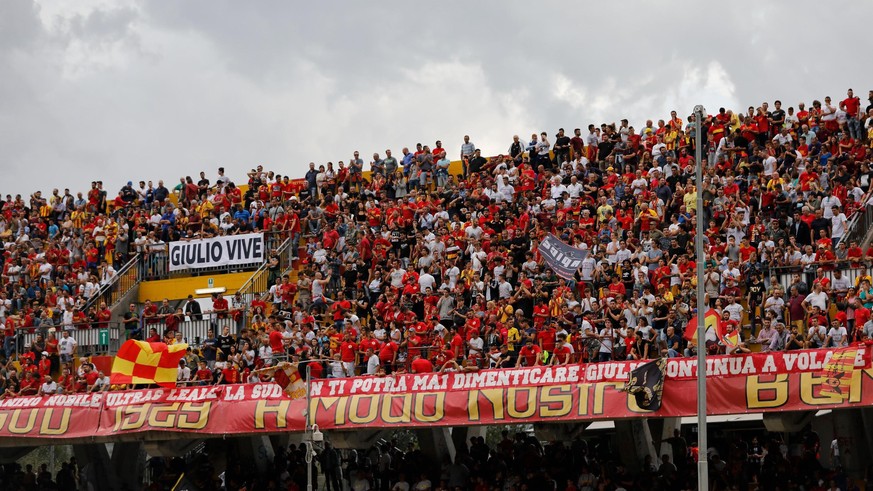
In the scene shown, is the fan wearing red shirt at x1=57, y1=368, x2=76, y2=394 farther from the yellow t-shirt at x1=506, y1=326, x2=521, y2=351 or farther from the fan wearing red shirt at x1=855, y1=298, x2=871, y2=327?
the fan wearing red shirt at x1=855, y1=298, x2=871, y2=327

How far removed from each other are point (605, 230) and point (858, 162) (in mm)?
5806

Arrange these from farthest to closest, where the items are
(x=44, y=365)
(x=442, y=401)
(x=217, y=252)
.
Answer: (x=217, y=252) < (x=44, y=365) < (x=442, y=401)

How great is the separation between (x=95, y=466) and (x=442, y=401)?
39.9ft

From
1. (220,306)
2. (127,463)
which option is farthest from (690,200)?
(127,463)

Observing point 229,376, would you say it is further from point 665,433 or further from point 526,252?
point 665,433

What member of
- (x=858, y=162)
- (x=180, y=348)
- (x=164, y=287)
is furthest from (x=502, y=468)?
(x=164, y=287)

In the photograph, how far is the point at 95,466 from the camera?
123ft

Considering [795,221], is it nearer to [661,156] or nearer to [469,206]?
[661,156]

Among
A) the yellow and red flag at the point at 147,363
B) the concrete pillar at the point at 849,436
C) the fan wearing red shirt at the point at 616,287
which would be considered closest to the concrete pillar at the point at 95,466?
the yellow and red flag at the point at 147,363

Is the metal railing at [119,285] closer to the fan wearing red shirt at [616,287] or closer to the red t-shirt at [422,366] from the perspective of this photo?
the red t-shirt at [422,366]

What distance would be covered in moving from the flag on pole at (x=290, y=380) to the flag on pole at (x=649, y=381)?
7.55 meters

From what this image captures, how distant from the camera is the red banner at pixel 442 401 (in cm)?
2589

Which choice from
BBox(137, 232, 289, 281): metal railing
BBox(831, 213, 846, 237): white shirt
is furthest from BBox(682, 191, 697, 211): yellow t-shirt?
BBox(137, 232, 289, 281): metal railing

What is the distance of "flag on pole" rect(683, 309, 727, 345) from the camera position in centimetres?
2694
